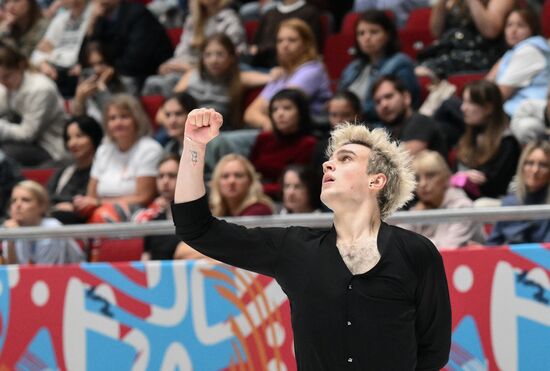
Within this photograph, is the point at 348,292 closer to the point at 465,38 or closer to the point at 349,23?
the point at 465,38

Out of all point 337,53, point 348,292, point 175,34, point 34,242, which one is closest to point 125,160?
point 34,242

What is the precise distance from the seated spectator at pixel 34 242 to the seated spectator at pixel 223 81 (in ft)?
5.33

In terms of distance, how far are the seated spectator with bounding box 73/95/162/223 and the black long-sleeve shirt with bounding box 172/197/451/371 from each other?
336 cm

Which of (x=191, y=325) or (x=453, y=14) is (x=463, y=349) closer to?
(x=191, y=325)

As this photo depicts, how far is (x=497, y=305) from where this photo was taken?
4434mm

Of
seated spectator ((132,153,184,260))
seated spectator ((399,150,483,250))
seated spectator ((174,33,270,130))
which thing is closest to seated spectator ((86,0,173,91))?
seated spectator ((174,33,270,130))

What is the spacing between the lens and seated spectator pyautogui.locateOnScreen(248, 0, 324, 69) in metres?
7.76

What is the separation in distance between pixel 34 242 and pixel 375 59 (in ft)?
8.51

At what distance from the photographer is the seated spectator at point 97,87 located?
8039 millimetres

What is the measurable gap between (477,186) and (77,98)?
322 centimetres

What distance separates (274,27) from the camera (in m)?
7.95

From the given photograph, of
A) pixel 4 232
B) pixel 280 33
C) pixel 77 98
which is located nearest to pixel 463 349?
pixel 4 232

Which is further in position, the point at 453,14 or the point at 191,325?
the point at 453,14

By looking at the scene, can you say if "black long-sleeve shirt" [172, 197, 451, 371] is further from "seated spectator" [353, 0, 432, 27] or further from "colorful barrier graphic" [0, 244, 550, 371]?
"seated spectator" [353, 0, 432, 27]
